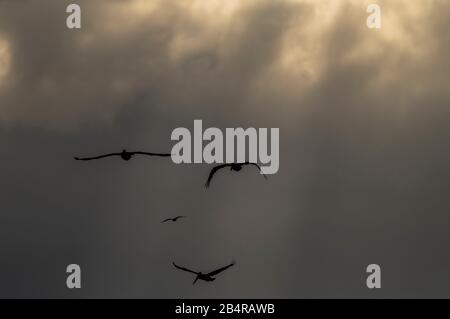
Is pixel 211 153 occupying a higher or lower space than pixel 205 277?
higher

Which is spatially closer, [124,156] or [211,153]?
[124,156]

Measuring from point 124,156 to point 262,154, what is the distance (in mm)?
89858

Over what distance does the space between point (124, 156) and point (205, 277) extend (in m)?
→ 14.7

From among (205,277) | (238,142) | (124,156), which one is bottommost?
(205,277)

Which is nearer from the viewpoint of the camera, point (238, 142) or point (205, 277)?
point (205, 277)
